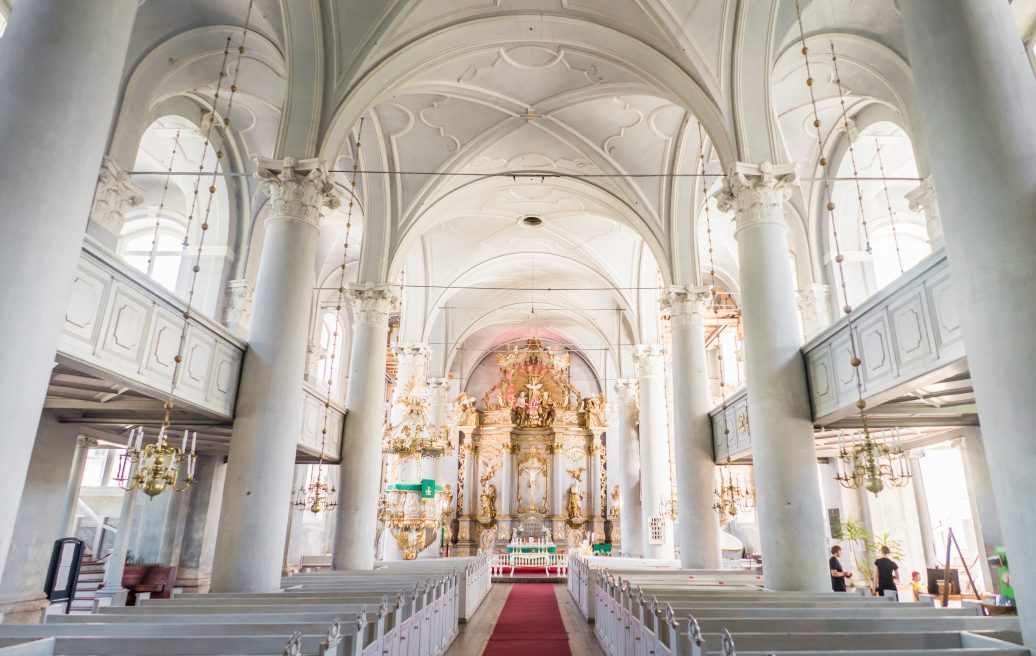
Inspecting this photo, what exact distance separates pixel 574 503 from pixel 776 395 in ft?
61.8

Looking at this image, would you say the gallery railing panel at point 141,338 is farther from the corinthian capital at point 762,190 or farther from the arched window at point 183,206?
the corinthian capital at point 762,190

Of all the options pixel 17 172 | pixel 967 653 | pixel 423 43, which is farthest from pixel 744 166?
pixel 17 172

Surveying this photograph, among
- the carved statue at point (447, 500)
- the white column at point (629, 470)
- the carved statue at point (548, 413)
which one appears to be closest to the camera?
the white column at point (629, 470)

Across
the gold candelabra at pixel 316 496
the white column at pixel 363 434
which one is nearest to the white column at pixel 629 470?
the gold candelabra at pixel 316 496

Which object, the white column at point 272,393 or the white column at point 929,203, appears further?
the white column at point 929,203

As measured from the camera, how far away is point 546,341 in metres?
29.3

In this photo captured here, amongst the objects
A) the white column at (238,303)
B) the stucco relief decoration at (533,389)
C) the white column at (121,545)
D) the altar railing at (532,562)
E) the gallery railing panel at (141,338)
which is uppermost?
the stucco relief decoration at (533,389)

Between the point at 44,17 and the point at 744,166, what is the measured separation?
26.1 ft

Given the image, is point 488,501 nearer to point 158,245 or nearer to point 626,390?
point 626,390

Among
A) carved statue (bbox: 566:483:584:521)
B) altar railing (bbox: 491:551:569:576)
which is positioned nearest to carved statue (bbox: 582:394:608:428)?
carved statue (bbox: 566:483:584:521)

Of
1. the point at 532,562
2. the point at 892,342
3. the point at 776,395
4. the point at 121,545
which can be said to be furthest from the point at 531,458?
the point at 892,342

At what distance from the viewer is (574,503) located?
2566cm

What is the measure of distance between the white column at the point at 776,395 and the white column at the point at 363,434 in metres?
7.15

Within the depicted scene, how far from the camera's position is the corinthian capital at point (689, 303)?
13.0 meters
